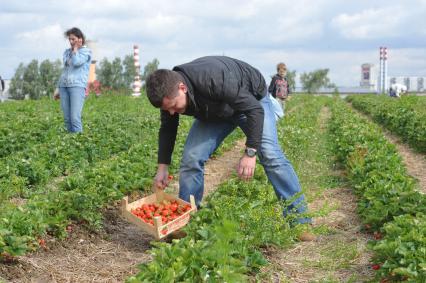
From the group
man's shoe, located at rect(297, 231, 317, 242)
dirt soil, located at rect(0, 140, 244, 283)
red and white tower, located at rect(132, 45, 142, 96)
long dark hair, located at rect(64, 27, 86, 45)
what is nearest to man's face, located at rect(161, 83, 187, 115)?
dirt soil, located at rect(0, 140, 244, 283)

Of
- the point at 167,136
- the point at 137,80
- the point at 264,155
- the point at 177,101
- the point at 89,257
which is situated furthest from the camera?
the point at 137,80

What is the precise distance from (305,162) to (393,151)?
122 cm

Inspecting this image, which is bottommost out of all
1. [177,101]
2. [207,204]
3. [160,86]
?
[207,204]

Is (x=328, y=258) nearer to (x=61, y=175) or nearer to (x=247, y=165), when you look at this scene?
(x=247, y=165)

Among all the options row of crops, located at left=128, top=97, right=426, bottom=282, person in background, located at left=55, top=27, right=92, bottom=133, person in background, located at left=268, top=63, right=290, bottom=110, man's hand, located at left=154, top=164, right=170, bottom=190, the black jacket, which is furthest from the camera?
person in background, located at left=268, top=63, right=290, bottom=110

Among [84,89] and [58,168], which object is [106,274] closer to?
[58,168]

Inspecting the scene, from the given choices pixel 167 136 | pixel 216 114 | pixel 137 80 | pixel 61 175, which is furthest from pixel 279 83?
pixel 137 80

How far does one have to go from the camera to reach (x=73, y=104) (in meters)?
8.83

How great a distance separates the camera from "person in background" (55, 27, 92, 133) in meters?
8.66

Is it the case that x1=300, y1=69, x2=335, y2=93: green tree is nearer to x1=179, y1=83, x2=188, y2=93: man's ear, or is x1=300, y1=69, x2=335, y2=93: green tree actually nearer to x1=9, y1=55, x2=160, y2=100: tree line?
x1=9, y1=55, x2=160, y2=100: tree line

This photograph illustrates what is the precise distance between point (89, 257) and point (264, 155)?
5.08 feet

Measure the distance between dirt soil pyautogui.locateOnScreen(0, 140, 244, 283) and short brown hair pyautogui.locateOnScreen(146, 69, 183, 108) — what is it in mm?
1174

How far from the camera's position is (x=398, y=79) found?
221ft

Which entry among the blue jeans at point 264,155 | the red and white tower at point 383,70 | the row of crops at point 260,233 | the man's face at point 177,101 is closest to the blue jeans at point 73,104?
the row of crops at point 260,233
